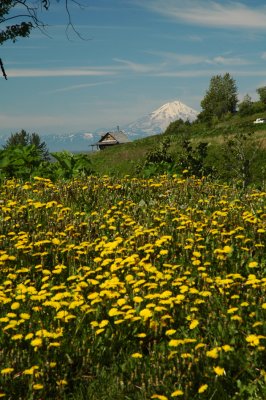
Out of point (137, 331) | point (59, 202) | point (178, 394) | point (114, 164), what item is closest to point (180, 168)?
point (59, 202)

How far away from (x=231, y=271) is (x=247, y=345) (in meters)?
1.77

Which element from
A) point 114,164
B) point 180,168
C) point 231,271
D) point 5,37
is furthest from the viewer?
point 114,164

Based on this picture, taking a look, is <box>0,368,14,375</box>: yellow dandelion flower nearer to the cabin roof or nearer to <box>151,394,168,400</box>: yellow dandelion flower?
<box>151,394,168,400</box>: yellow dandelion flower

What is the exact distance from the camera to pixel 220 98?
115938 millimetres

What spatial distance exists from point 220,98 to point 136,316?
116m

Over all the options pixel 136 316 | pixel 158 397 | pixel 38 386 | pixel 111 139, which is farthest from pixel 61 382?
pixel 111 139

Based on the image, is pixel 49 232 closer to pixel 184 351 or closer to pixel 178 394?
pixel 184 351

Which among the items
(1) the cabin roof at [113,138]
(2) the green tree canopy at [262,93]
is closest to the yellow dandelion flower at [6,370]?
(2) the green tree canopy at [262,93]

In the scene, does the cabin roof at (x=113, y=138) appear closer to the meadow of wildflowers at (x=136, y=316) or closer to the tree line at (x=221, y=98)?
the tree line at (x=221, y=98)

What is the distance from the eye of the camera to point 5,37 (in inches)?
618

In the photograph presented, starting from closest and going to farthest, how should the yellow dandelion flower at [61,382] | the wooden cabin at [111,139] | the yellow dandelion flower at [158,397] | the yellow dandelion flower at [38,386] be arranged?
the yellow dandelion flower at [158,397] → the yellow dandelion flower at [38,386] → the yellow dandelion flower at [61,382] → the wooden cabin at [111,139]

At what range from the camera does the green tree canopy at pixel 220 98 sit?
109 m

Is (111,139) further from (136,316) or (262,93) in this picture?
(136,316)

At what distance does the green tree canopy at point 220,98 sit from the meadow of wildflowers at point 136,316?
334 feet
